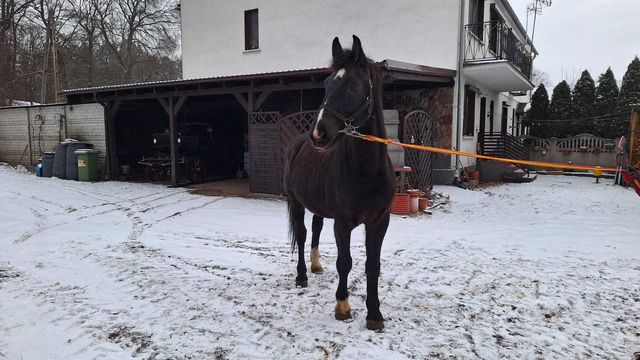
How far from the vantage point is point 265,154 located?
368 inches

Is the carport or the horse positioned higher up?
the carport

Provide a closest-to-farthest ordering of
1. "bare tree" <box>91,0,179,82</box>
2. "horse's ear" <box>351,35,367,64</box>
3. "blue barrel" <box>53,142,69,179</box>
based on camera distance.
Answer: "horse's ear" <box>351,35,367,64</box>, "blue barrel" <box>53,142,69,179</box>, "bare tree" <box>91,0,179,82</box>

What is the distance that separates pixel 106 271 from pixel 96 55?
27822 millimetres

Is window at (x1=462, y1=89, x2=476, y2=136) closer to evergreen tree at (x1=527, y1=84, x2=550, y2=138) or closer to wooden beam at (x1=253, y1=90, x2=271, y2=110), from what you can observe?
wooden beam at (x1=253, y1=90, x2=271, y2=110)

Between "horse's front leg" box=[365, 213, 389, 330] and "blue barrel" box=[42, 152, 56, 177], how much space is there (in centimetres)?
1360

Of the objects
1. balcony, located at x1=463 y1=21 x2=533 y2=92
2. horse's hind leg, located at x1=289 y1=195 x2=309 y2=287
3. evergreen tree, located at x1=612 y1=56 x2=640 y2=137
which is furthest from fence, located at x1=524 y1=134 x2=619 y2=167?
horse's hind leg, located at x1=289 y1=195 x2=309 y2=287

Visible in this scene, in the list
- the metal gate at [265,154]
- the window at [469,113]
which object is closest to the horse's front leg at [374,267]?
the metal gate at [265,154]

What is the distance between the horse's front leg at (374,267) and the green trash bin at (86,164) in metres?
12.0

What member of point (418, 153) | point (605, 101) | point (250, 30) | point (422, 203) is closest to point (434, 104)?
point (418, 153)

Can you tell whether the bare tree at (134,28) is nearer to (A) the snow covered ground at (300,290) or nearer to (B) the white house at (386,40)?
(B) the white house at (386,40)

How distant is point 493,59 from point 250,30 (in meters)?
9.27

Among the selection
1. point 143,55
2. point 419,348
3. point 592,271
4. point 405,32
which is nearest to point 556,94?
point 405,32

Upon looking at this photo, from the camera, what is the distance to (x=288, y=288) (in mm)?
3766

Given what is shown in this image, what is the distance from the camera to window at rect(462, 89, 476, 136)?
1229cm
